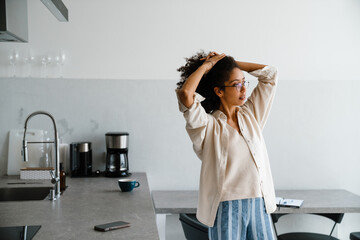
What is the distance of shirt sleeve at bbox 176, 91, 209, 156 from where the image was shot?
2043mm

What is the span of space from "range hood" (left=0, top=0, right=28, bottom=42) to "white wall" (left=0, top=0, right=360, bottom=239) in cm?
138

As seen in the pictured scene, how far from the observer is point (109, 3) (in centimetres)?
350

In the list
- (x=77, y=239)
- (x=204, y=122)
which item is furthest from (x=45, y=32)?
(x=77, y=239)

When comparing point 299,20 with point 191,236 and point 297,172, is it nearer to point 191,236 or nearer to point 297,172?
point 297,172

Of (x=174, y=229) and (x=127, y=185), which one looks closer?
(x=127, y=185)

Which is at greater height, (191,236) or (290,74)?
(290,74)

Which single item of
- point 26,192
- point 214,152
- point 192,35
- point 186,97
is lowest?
point 26,192

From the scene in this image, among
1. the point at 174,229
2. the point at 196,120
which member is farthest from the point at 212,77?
the point at 174,229

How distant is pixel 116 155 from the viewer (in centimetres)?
335

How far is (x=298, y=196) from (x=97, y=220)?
6.15ft

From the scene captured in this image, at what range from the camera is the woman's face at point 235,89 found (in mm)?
2188

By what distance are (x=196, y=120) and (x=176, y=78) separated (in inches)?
61.6

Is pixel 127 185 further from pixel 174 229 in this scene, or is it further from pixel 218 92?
pixel 174 229

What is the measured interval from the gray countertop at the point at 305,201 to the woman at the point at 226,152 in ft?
3.00
